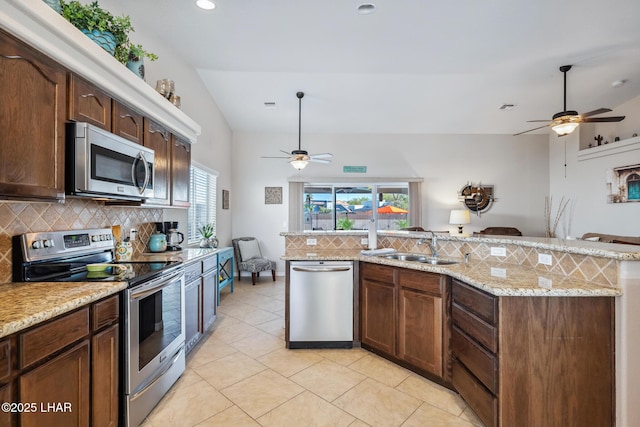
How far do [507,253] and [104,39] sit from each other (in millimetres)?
3260

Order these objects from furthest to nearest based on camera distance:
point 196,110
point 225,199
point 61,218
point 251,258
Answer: point 251,258 → point 225,199 → point 196,110 → point 61,218

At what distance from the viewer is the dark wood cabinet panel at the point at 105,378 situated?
1.47m

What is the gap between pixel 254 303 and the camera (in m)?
4.37

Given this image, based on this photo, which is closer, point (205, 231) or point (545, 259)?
point (545, 259)

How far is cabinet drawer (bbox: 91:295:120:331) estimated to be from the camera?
4.85ft

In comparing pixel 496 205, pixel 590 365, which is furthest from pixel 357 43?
pixel 496 205

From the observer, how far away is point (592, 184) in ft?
18.2

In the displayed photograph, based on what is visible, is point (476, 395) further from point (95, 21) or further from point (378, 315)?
point (95, 21)

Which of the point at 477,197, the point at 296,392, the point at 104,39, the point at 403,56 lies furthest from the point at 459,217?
the point at 104,39

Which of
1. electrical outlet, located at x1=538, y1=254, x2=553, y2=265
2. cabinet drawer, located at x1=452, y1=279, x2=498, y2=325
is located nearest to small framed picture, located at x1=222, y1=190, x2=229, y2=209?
cabinet drawer, located at x1=452, y1=279, x2=498, y2=325

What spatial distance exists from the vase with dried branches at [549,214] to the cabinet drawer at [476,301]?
577cm

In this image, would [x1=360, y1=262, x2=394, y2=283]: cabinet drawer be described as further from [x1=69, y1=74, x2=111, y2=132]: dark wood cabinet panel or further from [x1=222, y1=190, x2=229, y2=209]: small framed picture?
[x1=222, y1=190, x2=229, y2=209]: small framed picture

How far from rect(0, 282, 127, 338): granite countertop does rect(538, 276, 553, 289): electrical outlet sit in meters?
2.40

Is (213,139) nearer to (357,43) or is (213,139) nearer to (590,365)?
(357,43)
